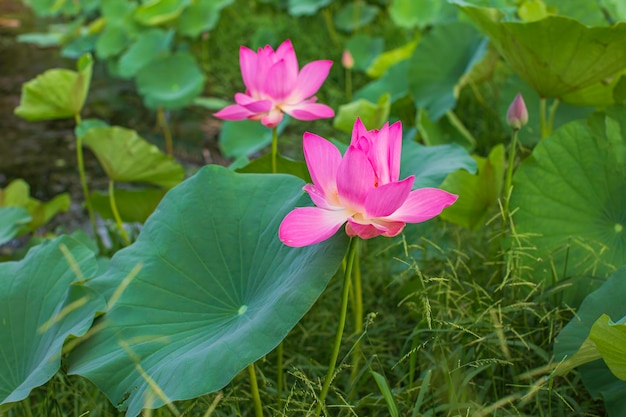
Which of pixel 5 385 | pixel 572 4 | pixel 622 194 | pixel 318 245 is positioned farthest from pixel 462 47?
pixel 5 385

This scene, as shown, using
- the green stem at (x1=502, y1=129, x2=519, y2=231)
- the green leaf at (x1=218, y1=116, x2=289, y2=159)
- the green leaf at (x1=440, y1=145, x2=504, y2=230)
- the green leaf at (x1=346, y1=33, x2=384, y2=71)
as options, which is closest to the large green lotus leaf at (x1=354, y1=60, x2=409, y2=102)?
the green leaf at (x1=218, y1=116, x2=289, y2=159)

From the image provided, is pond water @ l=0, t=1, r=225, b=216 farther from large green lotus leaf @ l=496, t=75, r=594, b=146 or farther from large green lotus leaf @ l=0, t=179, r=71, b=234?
large green lotus leaf @ l=496, t=75, r=594, b=146

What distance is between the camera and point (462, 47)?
212 cm

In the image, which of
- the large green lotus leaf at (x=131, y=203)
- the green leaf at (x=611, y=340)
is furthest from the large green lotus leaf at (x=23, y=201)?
the green leaf at (x=611, y=340)

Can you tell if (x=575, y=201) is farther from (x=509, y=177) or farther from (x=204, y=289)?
(x=204, y=289)

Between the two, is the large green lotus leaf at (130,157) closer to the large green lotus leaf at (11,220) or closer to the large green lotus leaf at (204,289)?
the large green lotus leaf at (11,220)

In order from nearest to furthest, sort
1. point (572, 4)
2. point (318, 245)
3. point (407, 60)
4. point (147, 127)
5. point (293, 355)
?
1. point (318, 245)
2. point (293, 355)
3. point (572, 4)
4. point (407, 60)
5. point (147, 127)

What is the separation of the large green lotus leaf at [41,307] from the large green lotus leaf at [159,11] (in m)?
2.43

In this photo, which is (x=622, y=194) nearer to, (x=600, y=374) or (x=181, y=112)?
(x=600, y=374)

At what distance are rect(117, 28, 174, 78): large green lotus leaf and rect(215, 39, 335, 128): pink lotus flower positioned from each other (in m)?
2.12

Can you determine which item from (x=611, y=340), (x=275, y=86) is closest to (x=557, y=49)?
(x=275, y=86)

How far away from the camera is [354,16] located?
352 centimetres

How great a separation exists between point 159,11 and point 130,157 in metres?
2.02

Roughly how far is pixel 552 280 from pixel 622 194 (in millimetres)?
193
